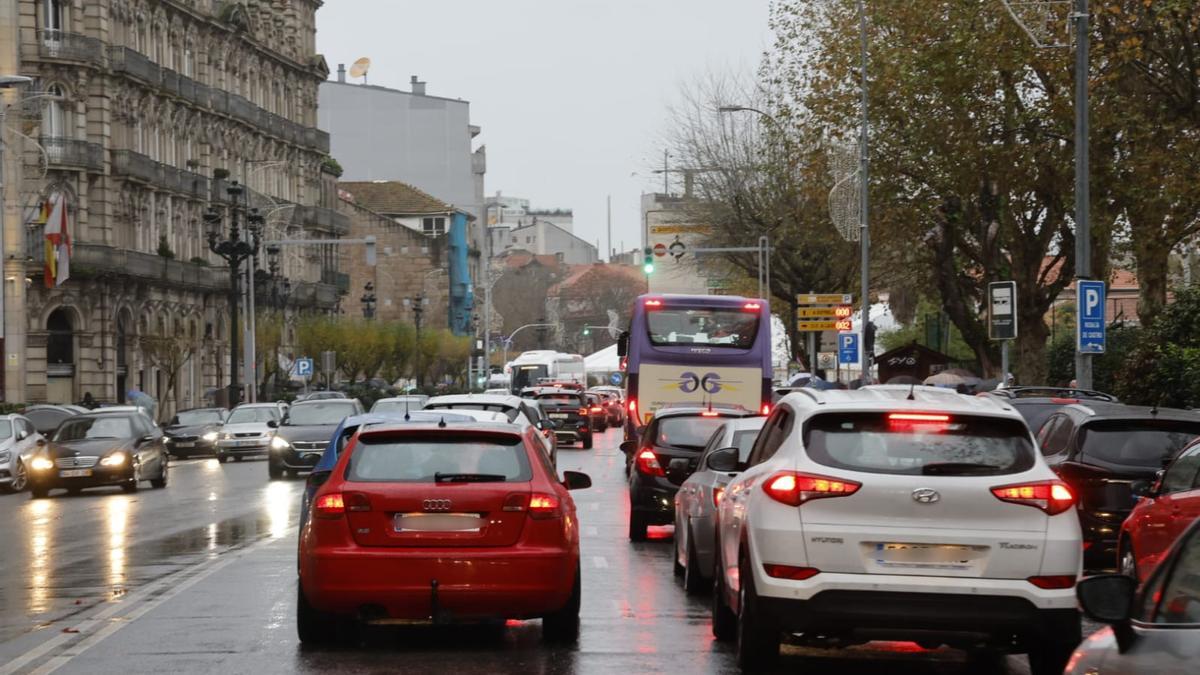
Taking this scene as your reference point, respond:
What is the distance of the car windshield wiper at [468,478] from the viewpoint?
1212 centimetres

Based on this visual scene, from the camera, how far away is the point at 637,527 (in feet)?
70.3

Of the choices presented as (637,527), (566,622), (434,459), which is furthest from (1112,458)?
(434,459)

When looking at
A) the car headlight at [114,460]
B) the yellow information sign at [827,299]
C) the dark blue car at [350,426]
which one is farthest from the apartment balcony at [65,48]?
the dark blue car at [350,426]

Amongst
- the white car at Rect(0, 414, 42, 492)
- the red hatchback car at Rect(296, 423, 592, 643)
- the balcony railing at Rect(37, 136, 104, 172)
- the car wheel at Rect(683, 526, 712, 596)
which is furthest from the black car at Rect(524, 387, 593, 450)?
the red hatchback car at Rect(296, 423, 592, 643)

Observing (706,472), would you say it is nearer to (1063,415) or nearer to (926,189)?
(1063,415)

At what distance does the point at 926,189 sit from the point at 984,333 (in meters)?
6.60

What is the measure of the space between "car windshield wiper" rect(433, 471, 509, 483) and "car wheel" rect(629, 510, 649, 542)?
30.2ft

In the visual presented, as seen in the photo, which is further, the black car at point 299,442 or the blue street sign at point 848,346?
the blue street sign at point 848,346

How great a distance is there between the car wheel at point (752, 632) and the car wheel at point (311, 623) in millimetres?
2798

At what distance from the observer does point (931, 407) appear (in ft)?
33.9

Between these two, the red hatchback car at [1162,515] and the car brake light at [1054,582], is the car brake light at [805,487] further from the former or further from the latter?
the red hatchback car at [1162,515]

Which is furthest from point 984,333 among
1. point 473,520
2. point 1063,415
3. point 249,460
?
point 473,520

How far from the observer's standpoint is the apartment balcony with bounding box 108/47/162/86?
70250 mm

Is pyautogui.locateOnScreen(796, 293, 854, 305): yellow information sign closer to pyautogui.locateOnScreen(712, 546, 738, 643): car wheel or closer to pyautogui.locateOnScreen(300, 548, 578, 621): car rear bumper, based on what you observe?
pyautogui.locateOnScreen(712, 546, 738, 643): car wheel
